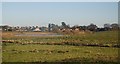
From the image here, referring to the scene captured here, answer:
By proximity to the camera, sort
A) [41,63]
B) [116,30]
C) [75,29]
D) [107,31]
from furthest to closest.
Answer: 1. [75,29]
2. [107,31]
3. [116,30]
4. [41,63]

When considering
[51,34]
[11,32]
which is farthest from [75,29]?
[11,32]

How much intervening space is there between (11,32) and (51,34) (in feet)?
24.8

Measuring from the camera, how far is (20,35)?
44469 millimetres

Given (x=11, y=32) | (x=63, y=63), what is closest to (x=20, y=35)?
(x=11, y=32)

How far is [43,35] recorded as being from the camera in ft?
151

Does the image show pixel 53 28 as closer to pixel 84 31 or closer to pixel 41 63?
pixel 84 31

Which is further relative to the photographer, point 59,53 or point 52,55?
point 59,53

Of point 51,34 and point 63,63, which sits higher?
point 63,63

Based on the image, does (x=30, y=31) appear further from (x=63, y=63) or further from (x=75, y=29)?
(x=63, y=63)

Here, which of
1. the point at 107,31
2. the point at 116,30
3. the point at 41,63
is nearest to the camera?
the point at 41,63

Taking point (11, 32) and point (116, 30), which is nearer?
point (116, 30)

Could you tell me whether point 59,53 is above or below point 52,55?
below

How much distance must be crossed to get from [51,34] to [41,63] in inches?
1267

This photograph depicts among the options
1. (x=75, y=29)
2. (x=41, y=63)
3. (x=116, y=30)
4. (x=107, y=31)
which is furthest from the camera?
(x=75, y=29)
